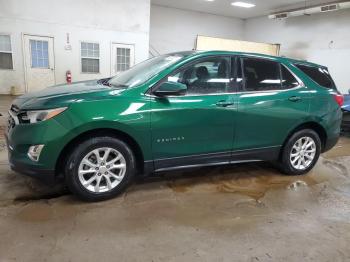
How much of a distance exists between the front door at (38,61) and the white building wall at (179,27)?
225 inches

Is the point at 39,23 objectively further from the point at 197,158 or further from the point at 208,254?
the point at 208,254

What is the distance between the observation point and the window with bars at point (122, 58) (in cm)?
1187

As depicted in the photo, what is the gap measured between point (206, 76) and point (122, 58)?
368 inches

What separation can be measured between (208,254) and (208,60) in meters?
1.95

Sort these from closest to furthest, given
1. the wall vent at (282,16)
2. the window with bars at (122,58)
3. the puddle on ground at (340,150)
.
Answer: the puddle on ground at (340,150) → the window with bars at (122,58) → the wall vent at (282,16)

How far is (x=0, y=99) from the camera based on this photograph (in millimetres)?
9422

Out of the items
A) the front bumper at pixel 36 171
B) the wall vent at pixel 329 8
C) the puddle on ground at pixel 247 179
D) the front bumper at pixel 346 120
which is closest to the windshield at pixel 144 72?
the front bumper at pixel 36 171

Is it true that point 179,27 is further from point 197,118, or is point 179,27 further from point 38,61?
point 197,118

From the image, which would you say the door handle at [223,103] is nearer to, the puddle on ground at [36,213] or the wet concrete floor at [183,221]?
the wet concrete floor at [183,221]

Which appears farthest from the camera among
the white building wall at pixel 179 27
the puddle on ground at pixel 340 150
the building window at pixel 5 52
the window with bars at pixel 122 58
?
the white building wall at pixel 179 27

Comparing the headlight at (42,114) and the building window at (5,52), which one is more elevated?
the building window at (5,52)

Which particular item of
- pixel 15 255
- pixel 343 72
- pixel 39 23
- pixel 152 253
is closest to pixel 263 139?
pixel 152 253

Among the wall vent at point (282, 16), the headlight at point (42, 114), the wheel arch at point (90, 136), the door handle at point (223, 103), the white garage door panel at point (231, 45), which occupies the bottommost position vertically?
the wheel arch at point (90, 136)

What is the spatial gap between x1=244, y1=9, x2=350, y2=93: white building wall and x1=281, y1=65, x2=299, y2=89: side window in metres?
10.3
